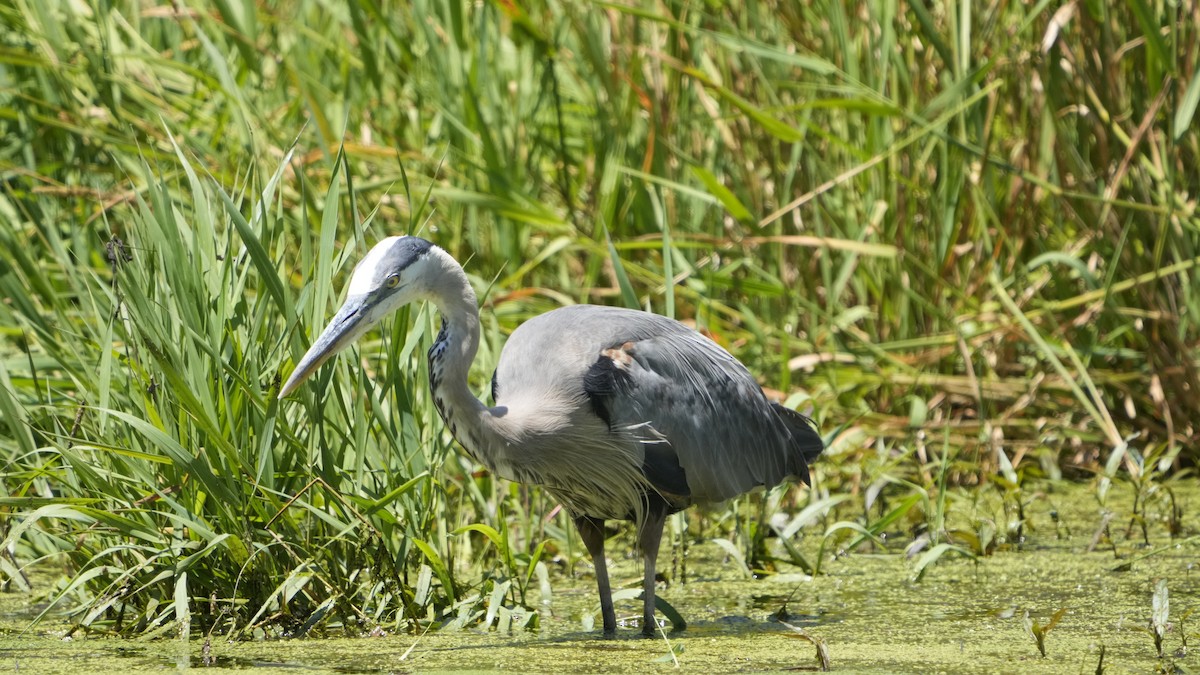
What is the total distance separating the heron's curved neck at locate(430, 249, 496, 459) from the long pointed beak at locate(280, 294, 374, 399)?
250mm

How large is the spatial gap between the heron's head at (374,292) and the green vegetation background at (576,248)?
8.9 inches

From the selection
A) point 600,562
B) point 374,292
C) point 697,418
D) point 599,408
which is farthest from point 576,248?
point 374,292

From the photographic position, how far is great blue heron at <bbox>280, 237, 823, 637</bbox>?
127 inches

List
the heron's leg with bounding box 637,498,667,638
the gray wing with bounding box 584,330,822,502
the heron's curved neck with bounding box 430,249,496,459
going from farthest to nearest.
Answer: the gray wing with bounding box 584,330,822,502 → the heron's leg with bounding box 637,498,667,638 → the heron's curved neck with bounding box 430,249,496,459

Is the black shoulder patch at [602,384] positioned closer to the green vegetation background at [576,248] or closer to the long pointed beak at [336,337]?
the green vegetation background at [576,248]

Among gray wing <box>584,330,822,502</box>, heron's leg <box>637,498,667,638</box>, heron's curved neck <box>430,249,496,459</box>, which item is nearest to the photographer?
heron's curved neck <box>430,249,496,459</box>

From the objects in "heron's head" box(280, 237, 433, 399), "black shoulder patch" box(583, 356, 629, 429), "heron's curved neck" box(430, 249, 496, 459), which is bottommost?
"black shoulder patch" box(583, 356, 629, 429)

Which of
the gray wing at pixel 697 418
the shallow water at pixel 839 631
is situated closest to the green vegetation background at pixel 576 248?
the shallow water at pixel 839 631

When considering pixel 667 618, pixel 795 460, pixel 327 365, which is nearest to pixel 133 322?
pixel 327 365

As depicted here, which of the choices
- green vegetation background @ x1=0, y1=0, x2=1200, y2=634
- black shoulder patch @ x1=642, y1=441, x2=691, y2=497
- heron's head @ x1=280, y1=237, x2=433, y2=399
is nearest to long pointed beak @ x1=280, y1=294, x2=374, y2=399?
heron's head @ x1=280, y1=237, x2=433, y2=399

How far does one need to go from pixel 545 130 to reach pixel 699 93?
746 millimetres

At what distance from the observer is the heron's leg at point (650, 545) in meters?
3.39

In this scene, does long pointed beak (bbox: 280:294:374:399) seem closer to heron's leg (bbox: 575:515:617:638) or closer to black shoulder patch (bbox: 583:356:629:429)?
black shoulder patch (bbox: 583:356:629:429)

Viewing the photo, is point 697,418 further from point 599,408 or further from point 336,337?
point 336,337
